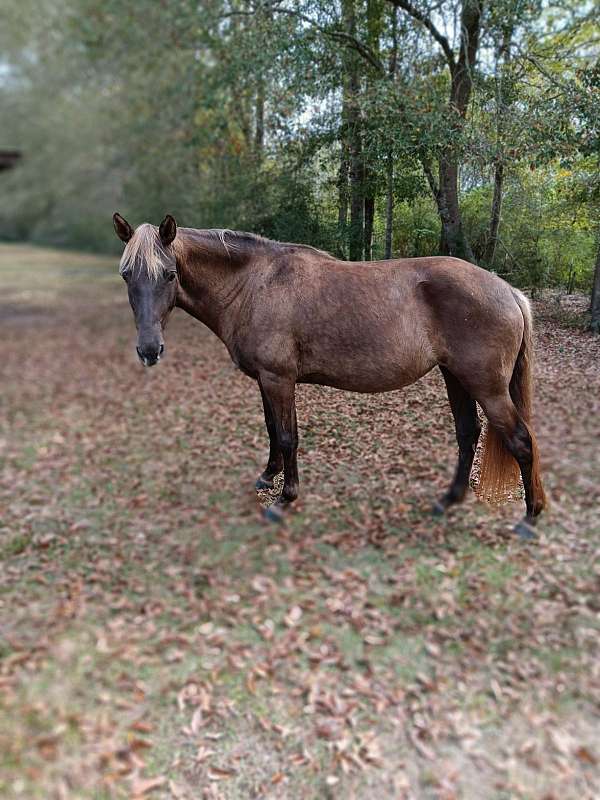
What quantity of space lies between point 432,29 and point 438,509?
6.35ft

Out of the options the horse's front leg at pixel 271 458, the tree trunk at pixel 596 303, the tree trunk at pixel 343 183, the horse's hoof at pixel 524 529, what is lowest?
the horse's hoof at pixel 524 529

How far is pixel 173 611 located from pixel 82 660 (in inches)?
43.8

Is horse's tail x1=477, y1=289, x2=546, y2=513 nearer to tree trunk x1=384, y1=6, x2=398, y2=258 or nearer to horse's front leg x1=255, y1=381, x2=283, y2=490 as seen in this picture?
tree trunk x1=384, y1=6, x2=398, y2=258

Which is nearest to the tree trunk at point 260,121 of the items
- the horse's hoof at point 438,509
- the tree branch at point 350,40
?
the tree branch at point 350,40

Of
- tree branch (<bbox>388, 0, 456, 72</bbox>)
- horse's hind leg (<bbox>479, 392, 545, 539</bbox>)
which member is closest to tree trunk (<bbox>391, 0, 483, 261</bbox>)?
tree branch (<bbox>388, 0, 456, 72</bbox>)

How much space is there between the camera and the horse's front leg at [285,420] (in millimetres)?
1933

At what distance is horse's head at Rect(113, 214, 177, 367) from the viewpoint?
5.33ft

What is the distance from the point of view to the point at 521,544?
3484mm

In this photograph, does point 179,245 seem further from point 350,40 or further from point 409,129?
point 350,40

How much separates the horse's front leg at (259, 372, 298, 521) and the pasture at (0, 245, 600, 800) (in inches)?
7.1

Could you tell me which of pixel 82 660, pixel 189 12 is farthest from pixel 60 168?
pixel 82 660

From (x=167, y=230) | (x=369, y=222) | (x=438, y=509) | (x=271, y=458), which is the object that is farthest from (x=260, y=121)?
(x=438, y=509)

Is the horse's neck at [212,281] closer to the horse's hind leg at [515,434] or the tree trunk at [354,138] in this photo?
the tree trunk at [354,138]

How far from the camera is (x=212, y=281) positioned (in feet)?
6.47
